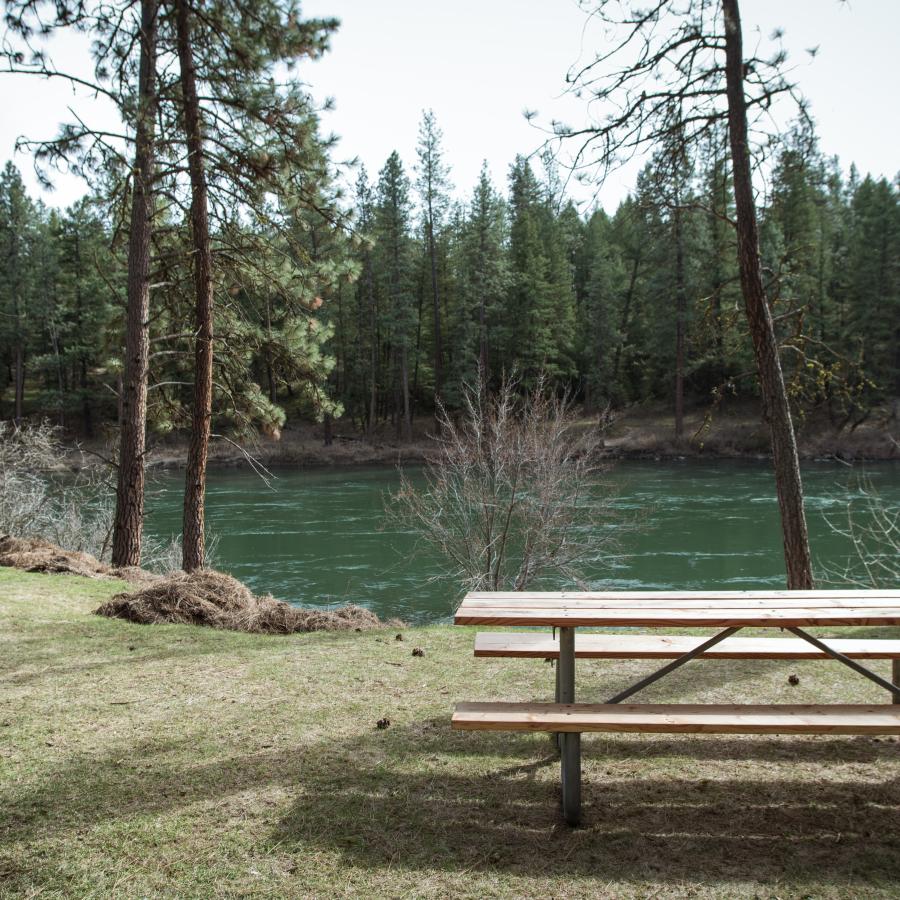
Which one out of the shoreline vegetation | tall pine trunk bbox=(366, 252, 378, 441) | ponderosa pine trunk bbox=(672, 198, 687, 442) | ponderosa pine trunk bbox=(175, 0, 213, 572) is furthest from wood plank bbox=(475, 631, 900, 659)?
tall pine trunk bbox=(366, 252, 378, 441)

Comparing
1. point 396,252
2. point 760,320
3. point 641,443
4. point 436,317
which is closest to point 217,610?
point 760,320

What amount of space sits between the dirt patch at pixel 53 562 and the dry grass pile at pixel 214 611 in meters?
2.25

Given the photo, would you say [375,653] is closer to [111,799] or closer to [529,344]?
[111,799]

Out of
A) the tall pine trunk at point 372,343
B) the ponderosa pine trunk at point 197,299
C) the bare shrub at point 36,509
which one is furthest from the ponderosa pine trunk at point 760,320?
the tall pine trunk at point 372,343

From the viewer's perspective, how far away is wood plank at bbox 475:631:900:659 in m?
3.64

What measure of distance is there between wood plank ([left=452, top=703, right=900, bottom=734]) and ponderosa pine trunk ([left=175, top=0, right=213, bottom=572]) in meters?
7.44

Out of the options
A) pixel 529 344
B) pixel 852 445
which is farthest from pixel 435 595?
pixel 529 344

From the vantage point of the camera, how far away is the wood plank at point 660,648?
3641 millimetres

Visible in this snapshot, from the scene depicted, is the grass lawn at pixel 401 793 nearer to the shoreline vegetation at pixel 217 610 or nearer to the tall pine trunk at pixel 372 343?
the shoreline vegetation at pixel 217 610

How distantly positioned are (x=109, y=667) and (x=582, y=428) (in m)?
34.1

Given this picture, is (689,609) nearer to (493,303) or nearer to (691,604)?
(691,604)

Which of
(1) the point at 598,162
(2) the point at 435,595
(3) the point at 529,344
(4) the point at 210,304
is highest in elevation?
(3) the point at 529,344

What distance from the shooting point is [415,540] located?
1706cm

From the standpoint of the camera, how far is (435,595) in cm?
1310
